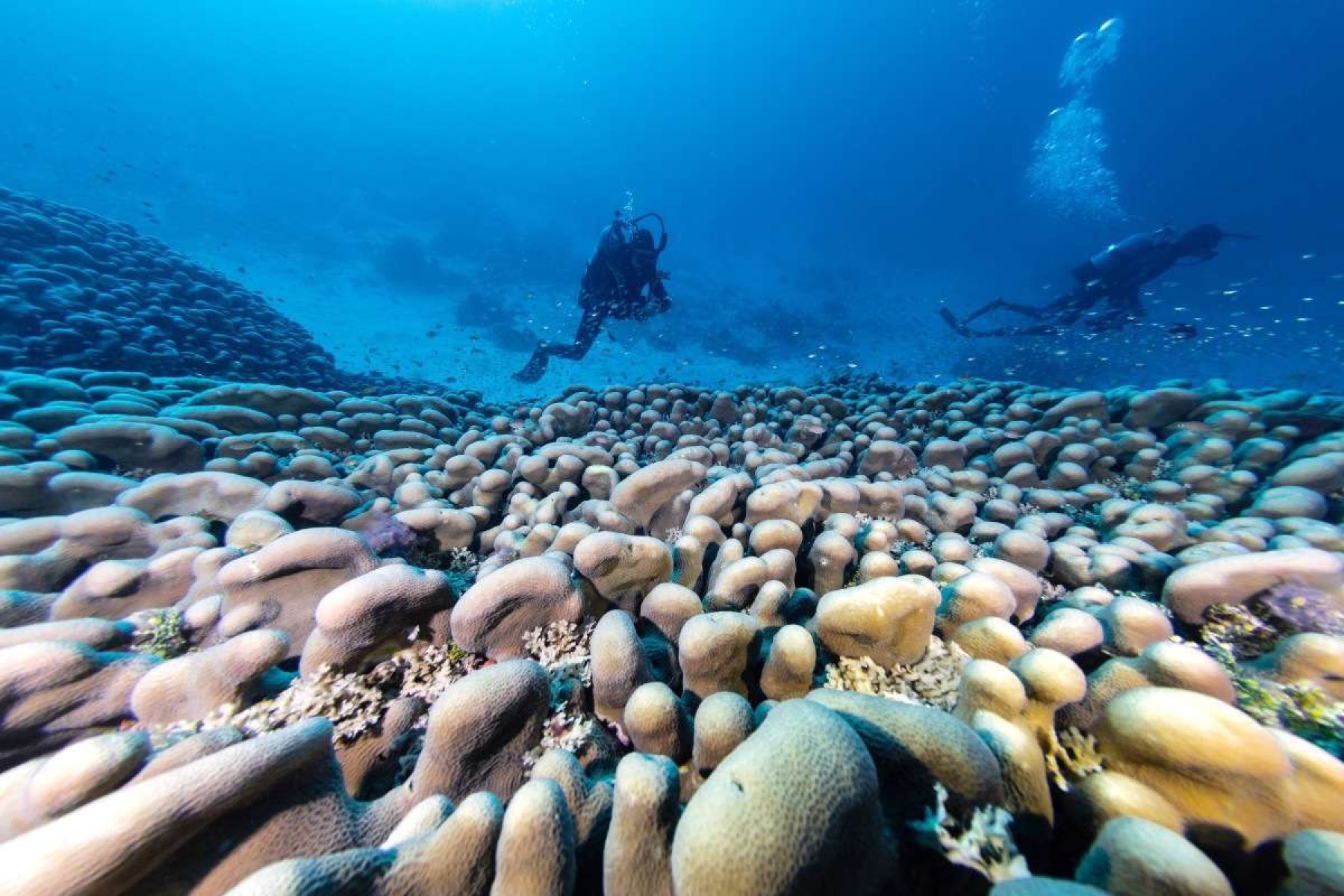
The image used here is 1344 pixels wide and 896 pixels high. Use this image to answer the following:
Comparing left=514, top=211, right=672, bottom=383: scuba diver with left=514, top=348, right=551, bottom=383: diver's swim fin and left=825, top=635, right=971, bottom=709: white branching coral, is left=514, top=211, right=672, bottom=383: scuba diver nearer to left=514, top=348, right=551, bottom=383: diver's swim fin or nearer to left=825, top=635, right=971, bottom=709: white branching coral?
left=514, top=348, right=551, bottom=383: diver's swim fin

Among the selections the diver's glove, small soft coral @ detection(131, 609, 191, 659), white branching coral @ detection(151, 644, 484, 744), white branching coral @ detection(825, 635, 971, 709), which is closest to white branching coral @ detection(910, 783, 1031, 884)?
white branching coral @ detection(825, 635, 971, 709)

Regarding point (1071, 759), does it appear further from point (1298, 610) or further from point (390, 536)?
point (390, 536)

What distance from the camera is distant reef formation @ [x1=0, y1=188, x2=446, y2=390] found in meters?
7.38

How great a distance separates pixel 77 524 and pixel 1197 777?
18.1ft

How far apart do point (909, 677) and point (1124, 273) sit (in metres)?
20.3

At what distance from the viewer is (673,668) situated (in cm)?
236

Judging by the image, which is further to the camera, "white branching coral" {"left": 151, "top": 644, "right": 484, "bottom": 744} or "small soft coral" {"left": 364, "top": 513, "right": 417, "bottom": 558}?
"small soft coral" {"left": 364, "top": 513, "right": 417, "bottom": 558}

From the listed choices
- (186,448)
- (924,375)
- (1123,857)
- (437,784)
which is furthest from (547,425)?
(924,375)

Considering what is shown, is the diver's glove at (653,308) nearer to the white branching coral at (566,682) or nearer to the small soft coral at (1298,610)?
the white branching coral at (566,682)

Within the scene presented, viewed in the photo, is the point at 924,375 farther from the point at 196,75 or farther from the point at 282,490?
the point at 196,75

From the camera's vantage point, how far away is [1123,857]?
1108mm

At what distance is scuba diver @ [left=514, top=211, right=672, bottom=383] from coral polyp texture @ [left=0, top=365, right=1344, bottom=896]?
9.17m

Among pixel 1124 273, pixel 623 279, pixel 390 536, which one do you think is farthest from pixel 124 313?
pixel 1124 273

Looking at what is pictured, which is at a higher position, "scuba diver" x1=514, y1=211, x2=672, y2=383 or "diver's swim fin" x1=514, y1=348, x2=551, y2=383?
"scuba diver" x1=514, y1=211, x2=672, y2=383
